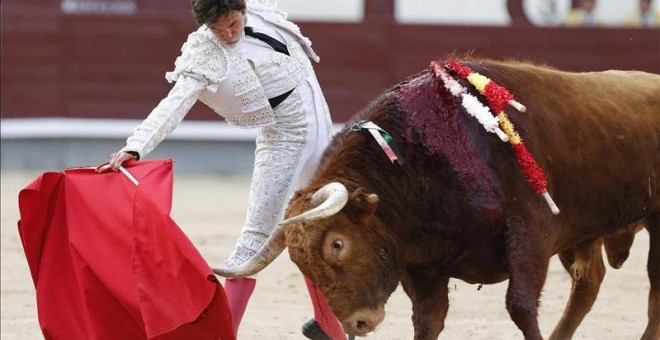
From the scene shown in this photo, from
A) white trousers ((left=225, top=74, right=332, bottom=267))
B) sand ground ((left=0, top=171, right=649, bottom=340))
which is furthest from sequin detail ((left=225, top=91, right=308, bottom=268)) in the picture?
sand ground ((left=0, top=171, right=649, bottom=340))

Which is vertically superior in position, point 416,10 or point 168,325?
point 168,325

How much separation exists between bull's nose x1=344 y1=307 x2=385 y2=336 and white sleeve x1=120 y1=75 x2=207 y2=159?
74 centimetres

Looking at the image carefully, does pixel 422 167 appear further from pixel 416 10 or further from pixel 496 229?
pixel 416 10

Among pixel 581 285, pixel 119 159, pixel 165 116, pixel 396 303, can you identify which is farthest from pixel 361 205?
pixel 396 303

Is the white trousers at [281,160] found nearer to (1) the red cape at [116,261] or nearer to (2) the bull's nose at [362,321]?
(1) the red cape at [116,261]

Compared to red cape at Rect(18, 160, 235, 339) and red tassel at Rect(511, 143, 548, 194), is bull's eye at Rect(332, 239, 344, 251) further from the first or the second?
red tassel at Rect(511, 143, 548, 194)

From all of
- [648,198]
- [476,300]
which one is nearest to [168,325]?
[648,198]

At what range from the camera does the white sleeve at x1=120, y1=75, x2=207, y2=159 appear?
3.86 meters

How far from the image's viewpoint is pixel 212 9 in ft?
12.3

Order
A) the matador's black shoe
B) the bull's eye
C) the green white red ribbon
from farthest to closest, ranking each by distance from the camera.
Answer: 1. the matador's black shoe
2. the green white red ribbon
3. the bull's eye

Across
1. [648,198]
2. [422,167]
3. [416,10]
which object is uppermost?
[422,167]

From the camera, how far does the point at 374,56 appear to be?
1057cm

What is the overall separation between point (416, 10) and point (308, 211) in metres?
8.94

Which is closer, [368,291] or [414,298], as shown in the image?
[368,291]
